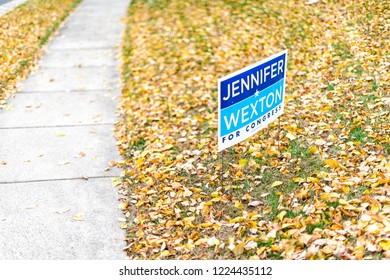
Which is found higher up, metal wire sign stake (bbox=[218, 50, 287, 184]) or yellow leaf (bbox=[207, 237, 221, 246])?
metal wire sign stake (bbox=[218, 50, 287, 184])

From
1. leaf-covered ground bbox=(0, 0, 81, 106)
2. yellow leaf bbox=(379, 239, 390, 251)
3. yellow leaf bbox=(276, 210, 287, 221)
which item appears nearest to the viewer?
yellow leaf bbox=(379, 239, 390, 251)

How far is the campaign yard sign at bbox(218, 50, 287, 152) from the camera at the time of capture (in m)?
5.10

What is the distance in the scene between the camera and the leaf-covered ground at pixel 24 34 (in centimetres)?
962

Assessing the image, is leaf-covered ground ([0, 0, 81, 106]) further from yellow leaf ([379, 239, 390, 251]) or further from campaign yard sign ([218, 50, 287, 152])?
yellow leaf ([379, 239, 390, 251])

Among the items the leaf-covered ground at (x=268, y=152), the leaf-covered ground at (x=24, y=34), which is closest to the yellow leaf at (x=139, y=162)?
the leaf-covered ground at (x=268, y=152)

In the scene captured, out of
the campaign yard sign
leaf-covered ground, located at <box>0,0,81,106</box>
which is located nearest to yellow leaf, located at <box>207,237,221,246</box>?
the campaign yard sign

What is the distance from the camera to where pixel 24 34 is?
12008 millimetres

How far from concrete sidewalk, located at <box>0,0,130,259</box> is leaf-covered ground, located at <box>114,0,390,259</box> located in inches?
11.0

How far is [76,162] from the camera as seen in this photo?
652 centimetres

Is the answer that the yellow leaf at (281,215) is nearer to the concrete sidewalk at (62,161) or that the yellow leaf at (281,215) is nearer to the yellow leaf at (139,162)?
the concrete sidewalk at (62,161)

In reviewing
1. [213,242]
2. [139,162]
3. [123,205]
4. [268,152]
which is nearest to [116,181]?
[139,162]

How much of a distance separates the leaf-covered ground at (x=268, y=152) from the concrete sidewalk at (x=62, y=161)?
28 cm
